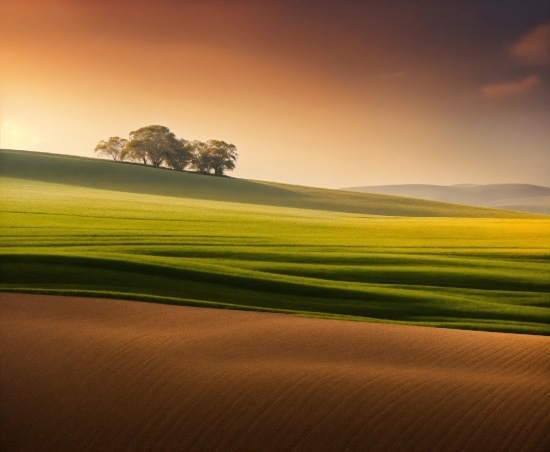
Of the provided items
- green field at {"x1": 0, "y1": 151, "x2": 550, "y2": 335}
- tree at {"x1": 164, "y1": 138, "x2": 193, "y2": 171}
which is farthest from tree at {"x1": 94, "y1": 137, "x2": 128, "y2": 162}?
green field at {"x1": 0, "y1": 151, "x2": 550, "y2": 335}

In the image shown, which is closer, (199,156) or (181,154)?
(181,154)

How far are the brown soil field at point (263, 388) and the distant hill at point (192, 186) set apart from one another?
29148 millimetres

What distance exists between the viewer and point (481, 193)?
345 feet

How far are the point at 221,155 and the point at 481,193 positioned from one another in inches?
3042

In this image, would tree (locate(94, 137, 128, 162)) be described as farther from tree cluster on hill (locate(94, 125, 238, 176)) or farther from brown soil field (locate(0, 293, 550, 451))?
brown soil field (locate(0, 293, 550, 451))

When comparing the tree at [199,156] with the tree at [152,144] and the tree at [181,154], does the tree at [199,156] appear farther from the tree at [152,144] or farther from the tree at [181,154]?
the tree at [152,144]

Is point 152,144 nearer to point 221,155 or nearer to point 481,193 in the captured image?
→ point 221,155

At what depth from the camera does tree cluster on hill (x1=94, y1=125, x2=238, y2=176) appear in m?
38.2

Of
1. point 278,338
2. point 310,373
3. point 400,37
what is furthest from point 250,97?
point 310,373

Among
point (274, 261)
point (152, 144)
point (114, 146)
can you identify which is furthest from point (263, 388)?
point (114, 146)

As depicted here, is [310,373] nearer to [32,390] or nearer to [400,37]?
[32,390]

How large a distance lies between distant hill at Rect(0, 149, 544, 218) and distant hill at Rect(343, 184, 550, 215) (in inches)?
1882

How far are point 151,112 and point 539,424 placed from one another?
25.3 metres

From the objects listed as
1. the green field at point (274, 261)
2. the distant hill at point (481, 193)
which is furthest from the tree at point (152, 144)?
the distant hill at point (481, 193)
